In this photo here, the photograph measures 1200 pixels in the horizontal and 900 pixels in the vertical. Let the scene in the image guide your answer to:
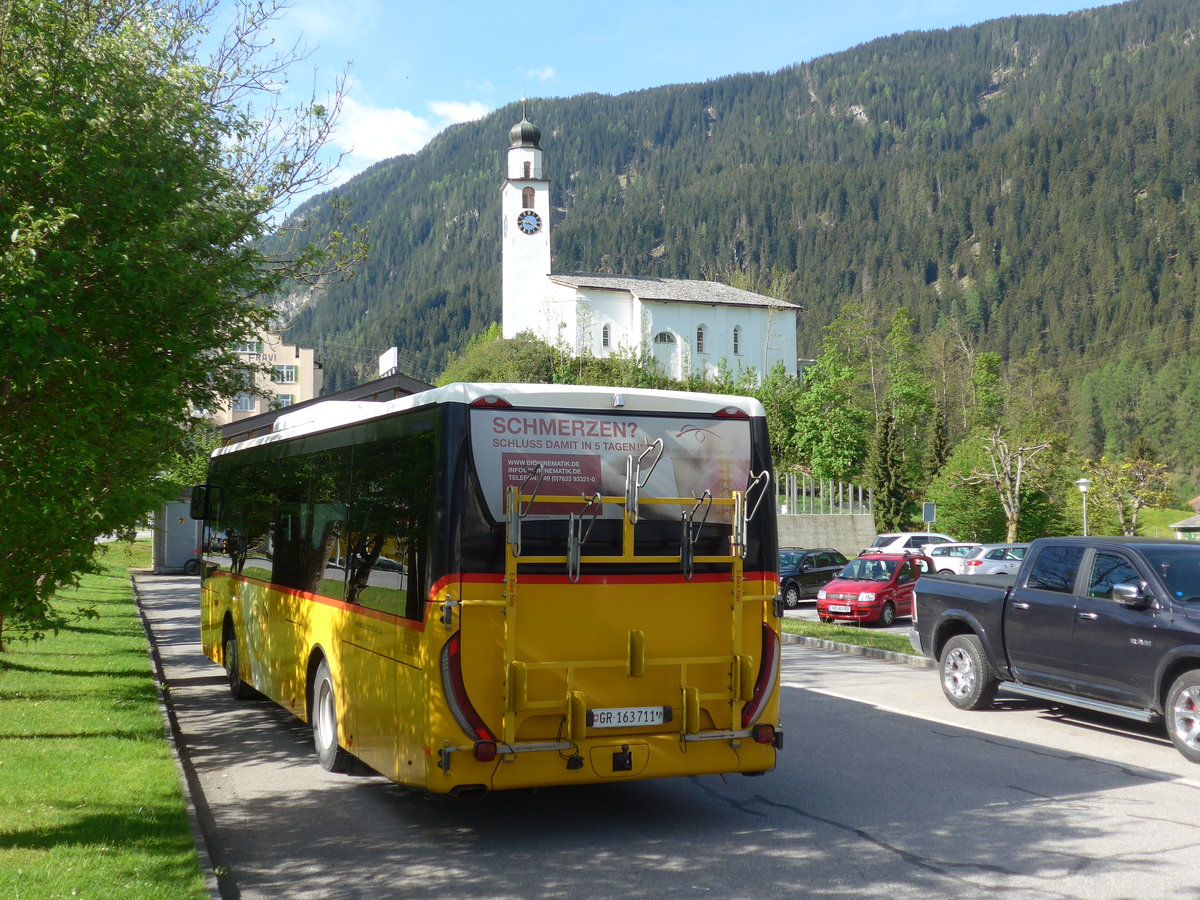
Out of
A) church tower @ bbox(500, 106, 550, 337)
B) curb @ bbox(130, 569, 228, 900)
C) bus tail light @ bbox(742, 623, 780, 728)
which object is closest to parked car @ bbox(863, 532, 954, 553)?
curb @ bbox(130, 569, 228, 900)

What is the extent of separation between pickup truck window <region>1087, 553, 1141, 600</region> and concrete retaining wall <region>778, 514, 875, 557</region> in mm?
39165

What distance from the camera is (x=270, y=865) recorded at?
22.7 ft

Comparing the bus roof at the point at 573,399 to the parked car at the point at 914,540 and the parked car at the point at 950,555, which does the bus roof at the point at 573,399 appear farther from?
the parked car at the point at 914,540

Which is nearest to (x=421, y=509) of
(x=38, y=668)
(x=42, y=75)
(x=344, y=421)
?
(x=344, y=421)

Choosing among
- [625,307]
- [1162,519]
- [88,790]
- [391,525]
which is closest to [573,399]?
[391,525]

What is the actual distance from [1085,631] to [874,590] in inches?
564

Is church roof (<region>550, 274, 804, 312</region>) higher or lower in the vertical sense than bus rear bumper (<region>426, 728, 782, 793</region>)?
higher

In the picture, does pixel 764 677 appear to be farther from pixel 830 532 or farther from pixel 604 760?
pixel 830 532

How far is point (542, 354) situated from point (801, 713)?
254 ft

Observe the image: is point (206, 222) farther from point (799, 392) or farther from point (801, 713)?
point (799, 392)

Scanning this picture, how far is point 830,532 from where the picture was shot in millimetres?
52125

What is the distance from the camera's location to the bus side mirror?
14.1m

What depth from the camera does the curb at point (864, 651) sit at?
666 inches

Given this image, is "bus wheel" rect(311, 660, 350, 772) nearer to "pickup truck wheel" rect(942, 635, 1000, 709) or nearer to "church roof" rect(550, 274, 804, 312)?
"pickup truck wheel" rect(942, 635, 1000, 709)
